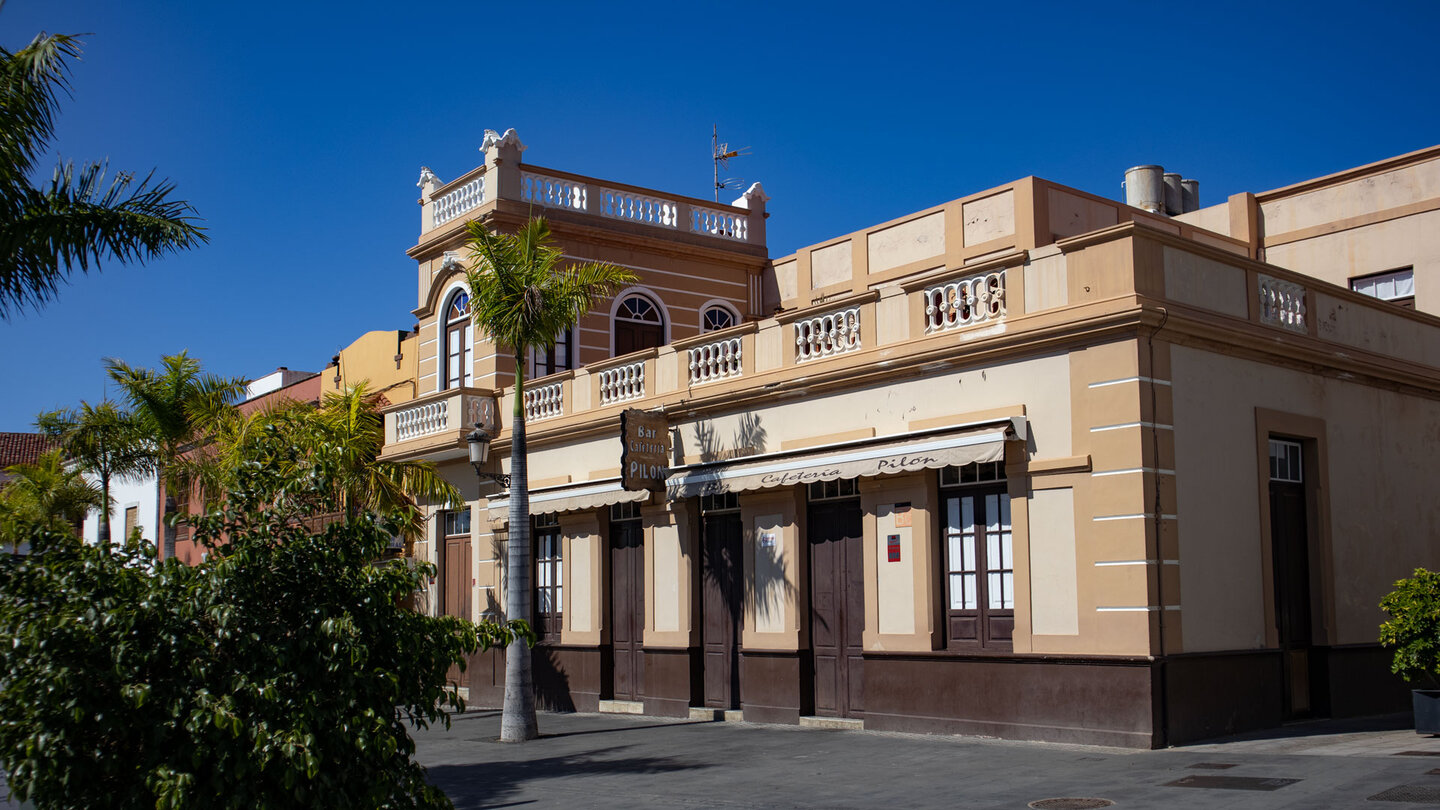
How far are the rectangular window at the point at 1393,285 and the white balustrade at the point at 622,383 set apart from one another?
426 inches

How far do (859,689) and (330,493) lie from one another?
9651 millimetres

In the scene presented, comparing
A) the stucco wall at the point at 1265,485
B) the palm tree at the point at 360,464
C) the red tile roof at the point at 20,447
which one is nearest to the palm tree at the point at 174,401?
the palm tree at the point at 360,464

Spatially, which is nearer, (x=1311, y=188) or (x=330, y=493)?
(x=330, y=493)

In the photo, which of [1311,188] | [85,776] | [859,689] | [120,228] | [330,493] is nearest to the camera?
[85,776]

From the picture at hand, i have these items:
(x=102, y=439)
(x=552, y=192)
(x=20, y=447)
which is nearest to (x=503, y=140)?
(x=552, y=192)

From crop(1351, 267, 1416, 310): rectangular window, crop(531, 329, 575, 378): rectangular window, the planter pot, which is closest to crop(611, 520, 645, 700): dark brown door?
crop(531, 329, 575, 378): rectangular window

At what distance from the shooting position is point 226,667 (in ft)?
20.0

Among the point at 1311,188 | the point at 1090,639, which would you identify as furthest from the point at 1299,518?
the point at 1311,188

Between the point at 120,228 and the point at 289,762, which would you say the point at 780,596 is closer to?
the point at 120,228

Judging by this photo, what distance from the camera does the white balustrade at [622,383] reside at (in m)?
19.1

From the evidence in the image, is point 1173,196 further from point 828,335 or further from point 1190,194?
point 828,335

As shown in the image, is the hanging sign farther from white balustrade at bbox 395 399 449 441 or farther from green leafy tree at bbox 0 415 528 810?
green leafy tree at bbox 0 415 528 810

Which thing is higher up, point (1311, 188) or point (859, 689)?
point (1311, 188)

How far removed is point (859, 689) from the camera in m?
15.5
